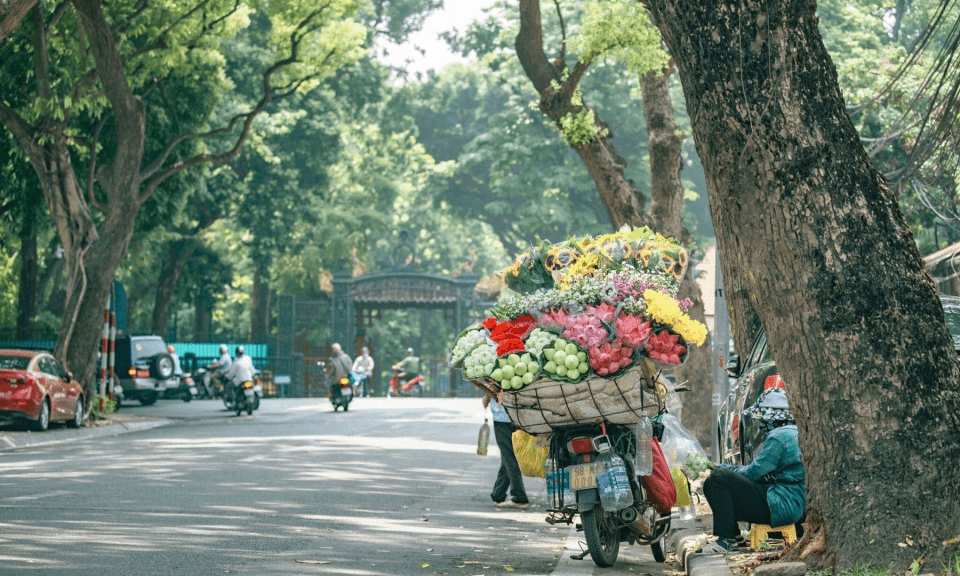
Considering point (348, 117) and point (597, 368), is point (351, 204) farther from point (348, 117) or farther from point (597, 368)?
point (597, 368)

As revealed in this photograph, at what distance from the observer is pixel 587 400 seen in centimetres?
837

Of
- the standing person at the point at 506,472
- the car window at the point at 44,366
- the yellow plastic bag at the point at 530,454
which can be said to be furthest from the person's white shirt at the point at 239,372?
the yellow plastic bag at the point at 530,454

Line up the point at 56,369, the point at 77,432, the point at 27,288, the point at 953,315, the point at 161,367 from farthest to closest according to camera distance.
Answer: the point at 161,367
the point at 27,288
the point at 56,369
the point at 77,432
the point at 953,315

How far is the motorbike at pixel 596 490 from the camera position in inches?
338

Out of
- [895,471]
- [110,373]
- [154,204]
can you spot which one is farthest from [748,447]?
[154,204]

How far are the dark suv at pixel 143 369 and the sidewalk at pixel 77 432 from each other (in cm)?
615

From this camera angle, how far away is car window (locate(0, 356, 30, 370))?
2155 cm

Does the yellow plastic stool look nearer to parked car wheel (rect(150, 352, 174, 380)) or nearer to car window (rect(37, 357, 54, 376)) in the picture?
car window (rect(37, 357, 54, 376))

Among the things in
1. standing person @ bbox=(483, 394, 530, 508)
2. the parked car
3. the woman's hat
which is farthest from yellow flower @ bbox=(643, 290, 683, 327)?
standing person @ bbox=(483, 394, 530, 508)

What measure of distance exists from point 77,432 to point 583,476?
51.3ft

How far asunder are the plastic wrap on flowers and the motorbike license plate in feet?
1.03

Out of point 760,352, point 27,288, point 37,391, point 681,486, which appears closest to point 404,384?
point 27,288

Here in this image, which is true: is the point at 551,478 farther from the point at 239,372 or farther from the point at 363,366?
the point at 363,366

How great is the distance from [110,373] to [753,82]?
22.5m
